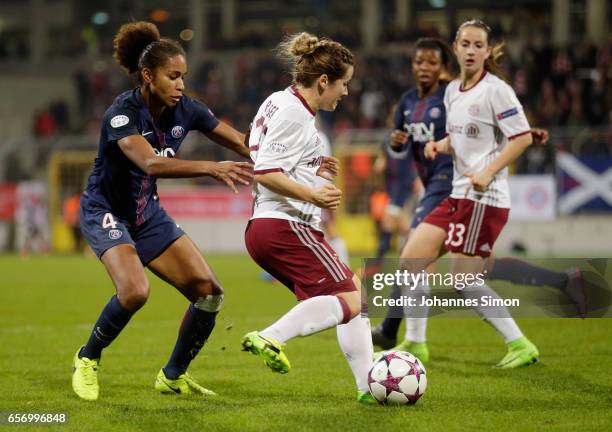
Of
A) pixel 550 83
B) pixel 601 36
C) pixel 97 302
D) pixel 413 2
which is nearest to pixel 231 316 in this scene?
pixel 97 302

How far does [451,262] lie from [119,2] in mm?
31353

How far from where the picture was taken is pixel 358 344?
568 centimetres

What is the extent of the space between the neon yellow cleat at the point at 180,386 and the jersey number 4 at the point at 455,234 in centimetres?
207

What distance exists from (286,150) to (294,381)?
2.01 m

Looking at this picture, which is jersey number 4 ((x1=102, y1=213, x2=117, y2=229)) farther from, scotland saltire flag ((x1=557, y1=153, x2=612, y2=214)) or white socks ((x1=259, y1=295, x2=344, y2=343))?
scotland saltire flag ((x1=557, y1=153, x2=612, y2=214))

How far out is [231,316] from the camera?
10836 millimetres

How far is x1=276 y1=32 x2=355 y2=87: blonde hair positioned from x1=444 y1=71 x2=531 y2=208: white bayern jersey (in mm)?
1886

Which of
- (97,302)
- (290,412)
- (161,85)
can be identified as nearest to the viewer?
(290,412)

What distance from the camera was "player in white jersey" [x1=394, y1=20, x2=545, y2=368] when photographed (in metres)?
7.14

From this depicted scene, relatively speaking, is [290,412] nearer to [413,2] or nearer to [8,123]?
[413,2]

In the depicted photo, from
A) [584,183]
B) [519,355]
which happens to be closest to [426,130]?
[519,355]

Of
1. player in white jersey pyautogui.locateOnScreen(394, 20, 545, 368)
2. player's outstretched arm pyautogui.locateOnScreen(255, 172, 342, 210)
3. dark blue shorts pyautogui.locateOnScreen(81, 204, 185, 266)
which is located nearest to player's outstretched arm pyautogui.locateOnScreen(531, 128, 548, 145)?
player in white jersey pyautogui.locateOnScreen(394, 20, 545, 368)

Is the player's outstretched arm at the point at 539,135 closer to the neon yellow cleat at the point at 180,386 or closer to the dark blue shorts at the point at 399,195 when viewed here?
the neon yellow cleat at the point at 180,386

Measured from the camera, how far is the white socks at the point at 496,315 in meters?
7.30
